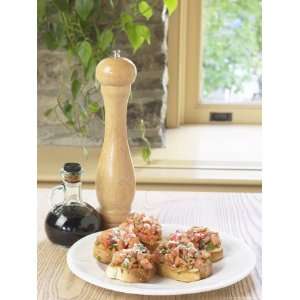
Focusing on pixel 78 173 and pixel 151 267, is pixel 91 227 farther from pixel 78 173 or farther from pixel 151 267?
pixel 151 267

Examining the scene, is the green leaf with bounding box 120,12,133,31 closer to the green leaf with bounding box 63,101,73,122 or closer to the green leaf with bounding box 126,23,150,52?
the green leaf with bounding box 126,23,150,52

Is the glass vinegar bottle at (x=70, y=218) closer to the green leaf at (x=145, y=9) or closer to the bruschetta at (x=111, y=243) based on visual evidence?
the bruschetta at (x=111, y=243)

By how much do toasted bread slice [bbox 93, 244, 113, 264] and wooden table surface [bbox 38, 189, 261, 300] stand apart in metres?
0.05

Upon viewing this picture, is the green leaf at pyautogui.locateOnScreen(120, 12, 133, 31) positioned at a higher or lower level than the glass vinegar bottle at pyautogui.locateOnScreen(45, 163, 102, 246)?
higher

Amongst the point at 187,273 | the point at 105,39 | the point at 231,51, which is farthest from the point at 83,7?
the point at 187,273

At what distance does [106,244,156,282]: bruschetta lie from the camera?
811 mm

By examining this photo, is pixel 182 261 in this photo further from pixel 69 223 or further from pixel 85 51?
pixel 85 51

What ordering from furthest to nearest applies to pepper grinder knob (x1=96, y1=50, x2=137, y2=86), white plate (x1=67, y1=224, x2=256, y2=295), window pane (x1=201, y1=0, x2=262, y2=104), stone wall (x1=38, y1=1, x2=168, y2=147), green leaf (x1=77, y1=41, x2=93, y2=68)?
window pane (x1=201, y1=0, x2=262, y2=104), stone wall (x1=38, y1=1, x2=168, y2=147), green leaf (x1=77, y1=41, x2=93, y2=68), pepper grinder knob (x1=96, y1=50, x2=137, y2=86), white plate (x1=67, y1=224, x2=256, y2=295)

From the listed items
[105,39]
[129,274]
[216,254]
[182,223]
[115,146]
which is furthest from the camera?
[105,39]

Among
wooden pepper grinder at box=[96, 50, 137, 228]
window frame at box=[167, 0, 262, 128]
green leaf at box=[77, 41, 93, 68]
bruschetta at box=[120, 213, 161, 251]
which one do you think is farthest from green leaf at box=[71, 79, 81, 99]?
bruschetta at box=[120, 213, 161, 251]

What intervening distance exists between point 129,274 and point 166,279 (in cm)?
6

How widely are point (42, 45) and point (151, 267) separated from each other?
2.00 metres

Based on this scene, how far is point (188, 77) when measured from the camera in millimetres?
3174
